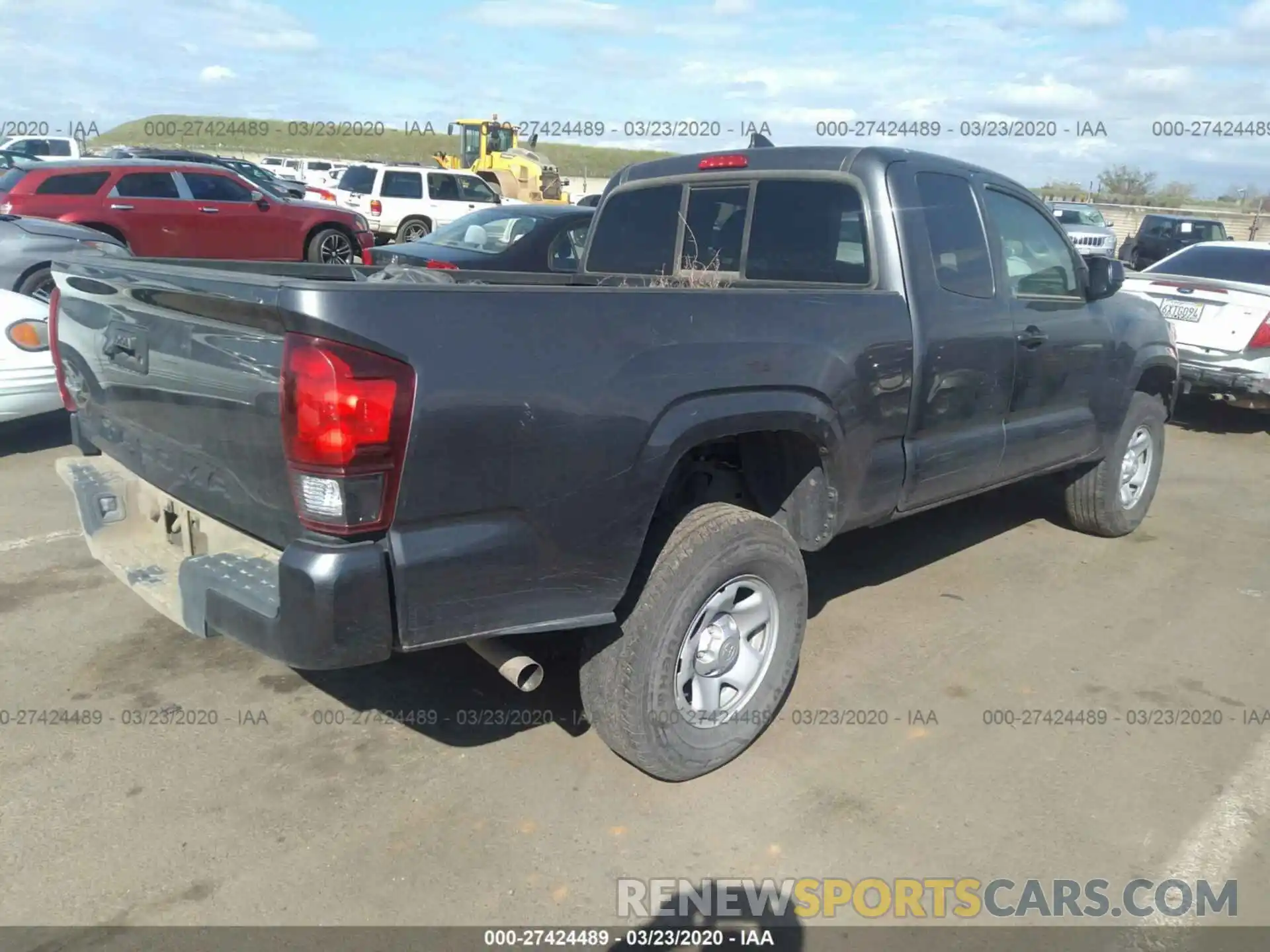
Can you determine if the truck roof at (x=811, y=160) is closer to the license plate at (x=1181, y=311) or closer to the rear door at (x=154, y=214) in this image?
the license plate at (x=1181, y=311)

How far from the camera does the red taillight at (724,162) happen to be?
437 centimetres

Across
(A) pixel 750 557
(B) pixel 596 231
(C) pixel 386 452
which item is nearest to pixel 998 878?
(A) pixel 750 557

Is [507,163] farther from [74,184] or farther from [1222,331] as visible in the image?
[1222,331]

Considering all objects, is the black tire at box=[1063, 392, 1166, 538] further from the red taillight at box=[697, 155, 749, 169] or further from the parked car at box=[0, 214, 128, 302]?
the parked car at box=[0, 214, 128, 302]

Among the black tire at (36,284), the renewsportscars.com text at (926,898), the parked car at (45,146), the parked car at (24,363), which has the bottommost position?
the renewsportscars.com text at (926,898)

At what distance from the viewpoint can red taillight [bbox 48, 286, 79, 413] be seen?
11.6ft

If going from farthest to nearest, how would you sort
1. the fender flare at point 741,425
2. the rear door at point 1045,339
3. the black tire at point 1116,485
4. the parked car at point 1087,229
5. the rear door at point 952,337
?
the parked car at point 1087,229 < the black tire at point 1116,485 < the rear door at point 1045,339 < the rear door at point 952,337 < the fender flare at point 741,425

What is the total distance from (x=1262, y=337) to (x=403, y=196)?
16494mm

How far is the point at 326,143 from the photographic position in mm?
90500

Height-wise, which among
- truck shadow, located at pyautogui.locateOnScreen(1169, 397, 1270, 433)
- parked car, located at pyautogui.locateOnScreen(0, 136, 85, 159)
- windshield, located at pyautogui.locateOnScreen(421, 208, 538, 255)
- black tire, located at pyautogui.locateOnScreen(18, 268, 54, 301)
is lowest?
truck shadow, located at pyautogui.locateOnScreen(1169, 397, 1270, 433)

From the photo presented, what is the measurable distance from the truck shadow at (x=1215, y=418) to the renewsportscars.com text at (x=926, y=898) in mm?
7528

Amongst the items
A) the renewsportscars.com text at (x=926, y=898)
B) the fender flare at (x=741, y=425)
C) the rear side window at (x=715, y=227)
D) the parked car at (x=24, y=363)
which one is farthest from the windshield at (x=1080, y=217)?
the renewsportscars.com text at (x=926, y=898)

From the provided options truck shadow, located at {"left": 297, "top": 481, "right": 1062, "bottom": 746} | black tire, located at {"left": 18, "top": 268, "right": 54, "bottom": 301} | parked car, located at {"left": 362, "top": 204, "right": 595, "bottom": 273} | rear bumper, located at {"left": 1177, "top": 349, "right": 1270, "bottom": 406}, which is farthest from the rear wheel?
truck shadow, located at {"left": 297, "top": 481, "right": 1062, "bottom": 746}

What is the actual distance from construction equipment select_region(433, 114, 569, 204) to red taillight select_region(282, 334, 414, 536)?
26495 millimetres
